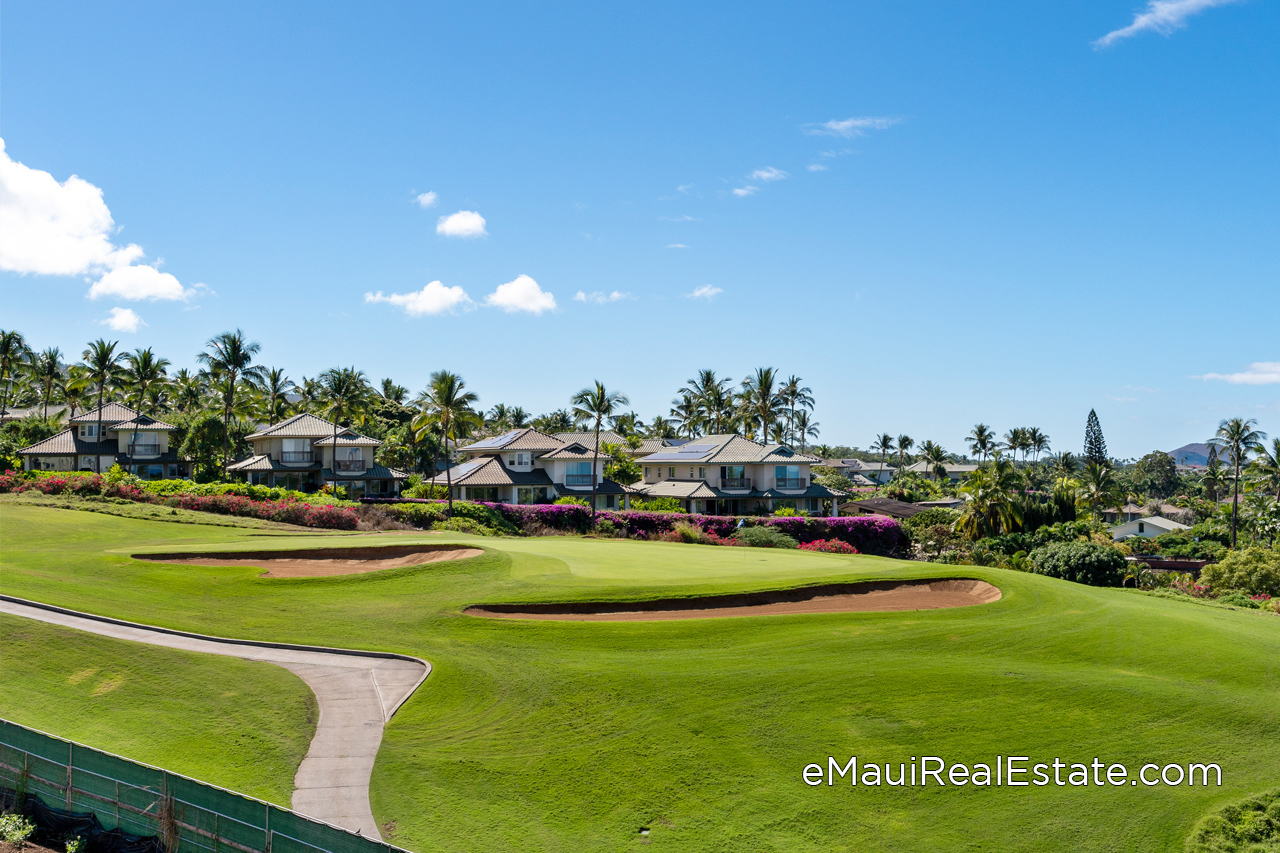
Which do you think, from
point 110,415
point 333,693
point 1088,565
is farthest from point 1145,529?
point 110,415

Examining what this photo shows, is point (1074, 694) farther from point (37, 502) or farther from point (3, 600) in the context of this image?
point (37, 502)

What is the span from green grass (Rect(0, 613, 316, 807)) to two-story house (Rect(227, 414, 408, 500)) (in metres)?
55.1

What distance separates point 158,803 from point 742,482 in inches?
2434

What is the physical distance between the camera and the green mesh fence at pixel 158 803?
1060 centimetres

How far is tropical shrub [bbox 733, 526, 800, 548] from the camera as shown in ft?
176

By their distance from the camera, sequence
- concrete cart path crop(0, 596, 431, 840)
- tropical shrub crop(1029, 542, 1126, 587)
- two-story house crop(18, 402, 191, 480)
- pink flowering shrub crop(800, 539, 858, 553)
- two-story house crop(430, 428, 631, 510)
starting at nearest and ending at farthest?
1. concrete cart path crop(0, 596, 431, 840)
2. tropical shrub crop(1029, 542, 1126, 587)
3. pink flowering shrub crop(800, 539, 858, 553)
4. two-story house crop(430, 428, 631, 510)
5. two-story house crop(18, 402, 191, 480)

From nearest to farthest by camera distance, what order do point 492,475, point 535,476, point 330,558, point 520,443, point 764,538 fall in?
point 330,558 < point 764,538 < point 492,475 < point 535,476 < point 520,443

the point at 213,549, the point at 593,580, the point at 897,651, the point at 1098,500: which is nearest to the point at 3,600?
the point at 213,549

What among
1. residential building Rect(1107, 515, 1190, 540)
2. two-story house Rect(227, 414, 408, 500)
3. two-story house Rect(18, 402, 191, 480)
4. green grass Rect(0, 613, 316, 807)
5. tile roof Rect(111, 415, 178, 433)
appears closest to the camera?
green grass Rect(0, 613, 316, 807)

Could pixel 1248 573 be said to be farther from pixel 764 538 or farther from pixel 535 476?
pixel 535 476

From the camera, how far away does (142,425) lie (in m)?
79.9

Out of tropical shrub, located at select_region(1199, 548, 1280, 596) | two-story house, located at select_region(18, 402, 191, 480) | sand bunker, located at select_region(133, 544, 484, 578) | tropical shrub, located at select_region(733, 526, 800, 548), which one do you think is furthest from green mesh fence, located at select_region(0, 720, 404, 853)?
two-story house, located at select_region(18, 402, 191, 480)

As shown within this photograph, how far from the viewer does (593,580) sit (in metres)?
28.1

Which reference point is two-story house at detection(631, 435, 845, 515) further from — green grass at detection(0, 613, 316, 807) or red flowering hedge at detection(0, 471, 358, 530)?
green grass at detection(0, 613, 316, 807)
